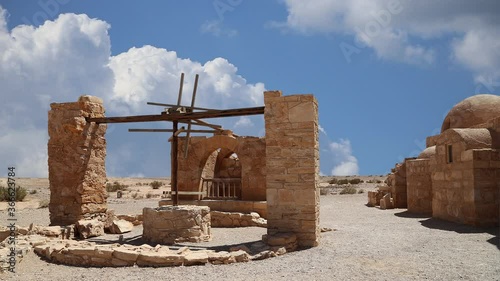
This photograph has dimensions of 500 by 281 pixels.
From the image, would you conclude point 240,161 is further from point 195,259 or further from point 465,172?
point 195,259

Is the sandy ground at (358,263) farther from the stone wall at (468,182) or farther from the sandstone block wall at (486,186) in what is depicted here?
the stone wall at (468,182)

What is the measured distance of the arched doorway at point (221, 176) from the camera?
1484cm

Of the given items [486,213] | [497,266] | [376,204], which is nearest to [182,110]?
[497,266]

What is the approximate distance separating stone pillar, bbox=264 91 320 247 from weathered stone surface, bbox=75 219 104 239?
4.56 meters

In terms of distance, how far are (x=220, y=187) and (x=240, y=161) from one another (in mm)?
2733

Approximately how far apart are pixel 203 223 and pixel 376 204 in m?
10.2

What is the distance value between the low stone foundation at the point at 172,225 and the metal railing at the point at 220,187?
5.25 m

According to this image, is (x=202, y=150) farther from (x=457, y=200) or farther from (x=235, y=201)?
(x=457, y=200)

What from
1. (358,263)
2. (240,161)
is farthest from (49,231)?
(358,263)

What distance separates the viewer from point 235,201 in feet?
42.7

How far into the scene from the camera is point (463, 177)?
35.0 feet

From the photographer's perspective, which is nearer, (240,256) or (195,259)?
(195,259)

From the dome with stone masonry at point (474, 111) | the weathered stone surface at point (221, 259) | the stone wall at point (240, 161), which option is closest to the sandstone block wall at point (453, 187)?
the dome with stone masonry at point (474, 111)

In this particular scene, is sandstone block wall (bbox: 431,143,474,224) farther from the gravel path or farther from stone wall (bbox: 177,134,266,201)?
stone wall (bbox: 177,134,266,201)
